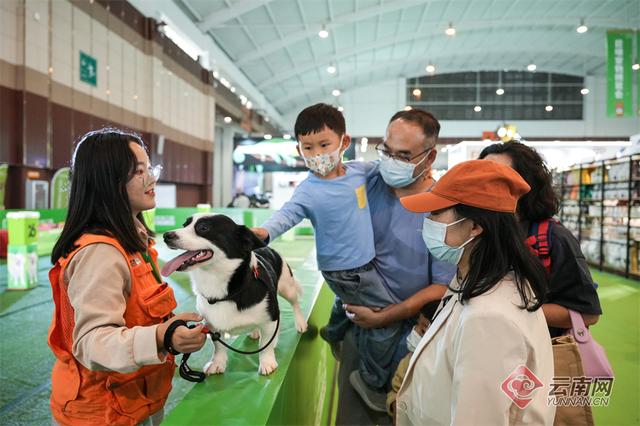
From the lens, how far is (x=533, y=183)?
1.53m

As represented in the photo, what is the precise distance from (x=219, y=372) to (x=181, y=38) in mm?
12754

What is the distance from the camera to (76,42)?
8164mm

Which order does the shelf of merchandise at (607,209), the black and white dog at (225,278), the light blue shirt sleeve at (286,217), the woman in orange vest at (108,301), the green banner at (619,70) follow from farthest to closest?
the green banner at (619,70) → the shelf of merchandise at (607,209) → the light blue shirt sleeve at (286,217) → the black and white dog at (225,278) → the woman in orange vest at (108,301)

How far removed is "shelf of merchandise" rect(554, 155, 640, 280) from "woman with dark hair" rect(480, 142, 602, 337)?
5.82 meters

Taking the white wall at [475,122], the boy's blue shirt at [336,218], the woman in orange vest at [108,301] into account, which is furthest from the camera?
the white wall at [475,122]

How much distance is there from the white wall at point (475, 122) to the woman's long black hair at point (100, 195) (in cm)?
2172

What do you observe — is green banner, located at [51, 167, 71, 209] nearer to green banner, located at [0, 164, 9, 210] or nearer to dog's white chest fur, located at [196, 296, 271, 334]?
green banner, located at [0, 164, 9, 210]

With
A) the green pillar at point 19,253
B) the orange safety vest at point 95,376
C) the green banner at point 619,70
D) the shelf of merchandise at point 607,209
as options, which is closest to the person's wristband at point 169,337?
the orange safety vest at point 95,376

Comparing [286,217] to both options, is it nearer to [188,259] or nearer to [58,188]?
[188,259]

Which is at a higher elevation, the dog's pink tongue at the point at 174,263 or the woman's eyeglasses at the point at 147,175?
the woman's eyeglasses at the point at 147,175

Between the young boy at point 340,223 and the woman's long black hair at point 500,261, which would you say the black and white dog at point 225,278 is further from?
the woman's long black hair at point 500,261

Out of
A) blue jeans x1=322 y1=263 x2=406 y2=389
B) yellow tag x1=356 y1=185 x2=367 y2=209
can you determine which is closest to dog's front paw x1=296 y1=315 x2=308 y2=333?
blue jeans x1=322 y1=263 x2=406 y2=389

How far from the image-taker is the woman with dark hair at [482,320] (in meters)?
0.88

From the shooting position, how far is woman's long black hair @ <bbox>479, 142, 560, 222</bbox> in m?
1.49
